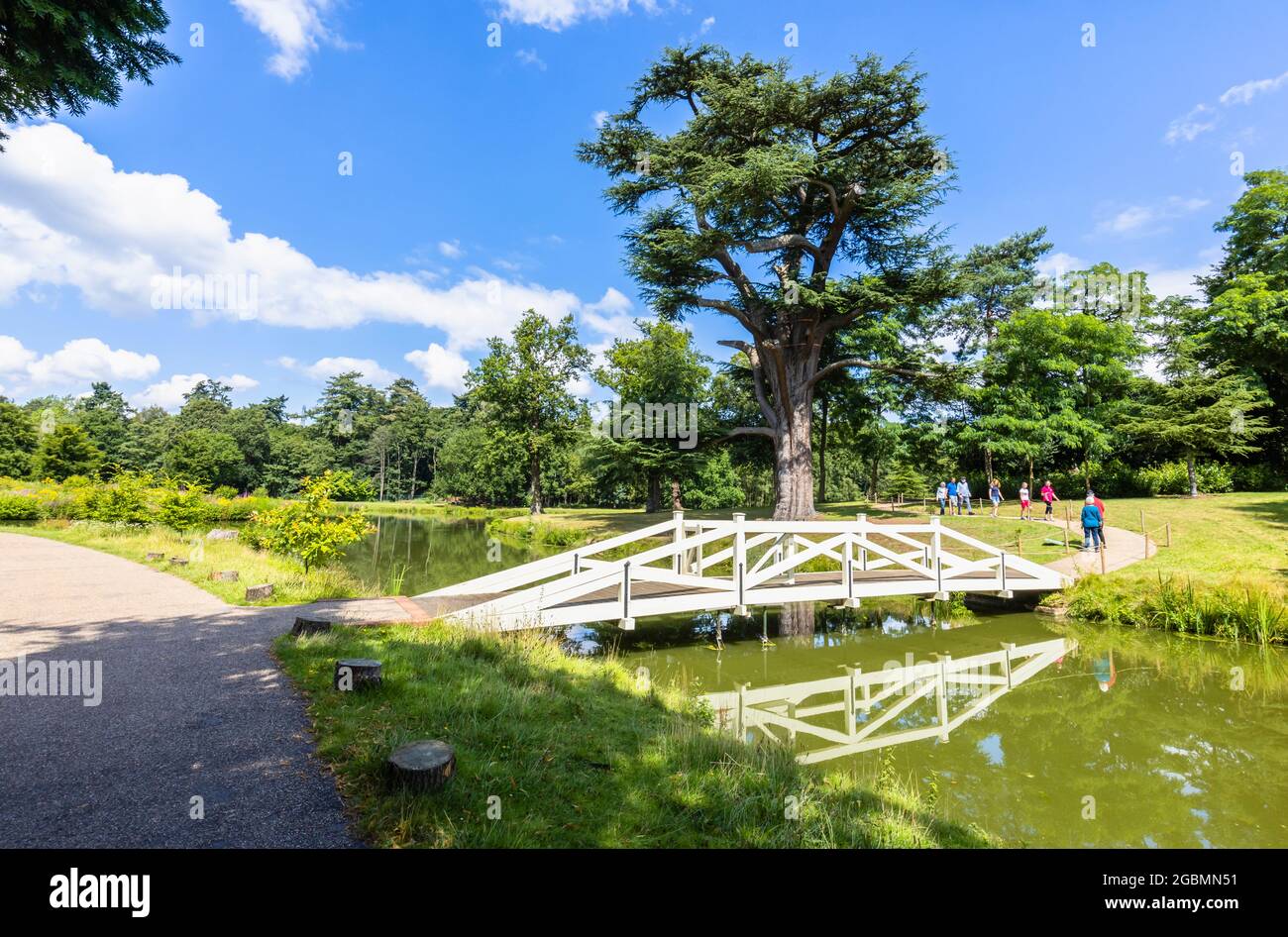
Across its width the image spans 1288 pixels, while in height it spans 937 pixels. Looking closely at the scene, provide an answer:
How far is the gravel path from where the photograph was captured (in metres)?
2.97

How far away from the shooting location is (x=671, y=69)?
65.2 ft

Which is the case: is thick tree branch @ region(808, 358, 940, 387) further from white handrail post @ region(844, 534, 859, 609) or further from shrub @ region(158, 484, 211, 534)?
shrub @ region(158, 484, 211, 534)

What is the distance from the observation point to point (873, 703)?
8.06m

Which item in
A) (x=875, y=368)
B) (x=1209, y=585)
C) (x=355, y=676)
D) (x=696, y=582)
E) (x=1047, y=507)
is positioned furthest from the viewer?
(x=1047, y=507)

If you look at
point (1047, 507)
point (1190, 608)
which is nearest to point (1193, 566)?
point (1190, 608)

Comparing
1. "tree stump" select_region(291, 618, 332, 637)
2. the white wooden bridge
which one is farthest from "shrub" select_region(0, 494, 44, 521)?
"tree stump" select_region(291, 618, 332, 637)

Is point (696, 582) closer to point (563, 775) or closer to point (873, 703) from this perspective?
point (873, 703)

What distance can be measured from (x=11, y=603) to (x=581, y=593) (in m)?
8.72

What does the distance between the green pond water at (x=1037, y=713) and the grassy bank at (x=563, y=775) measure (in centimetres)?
118

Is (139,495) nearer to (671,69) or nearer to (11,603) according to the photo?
(11,603)

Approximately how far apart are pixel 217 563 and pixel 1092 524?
2138cm

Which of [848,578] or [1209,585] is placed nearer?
[848,578]
